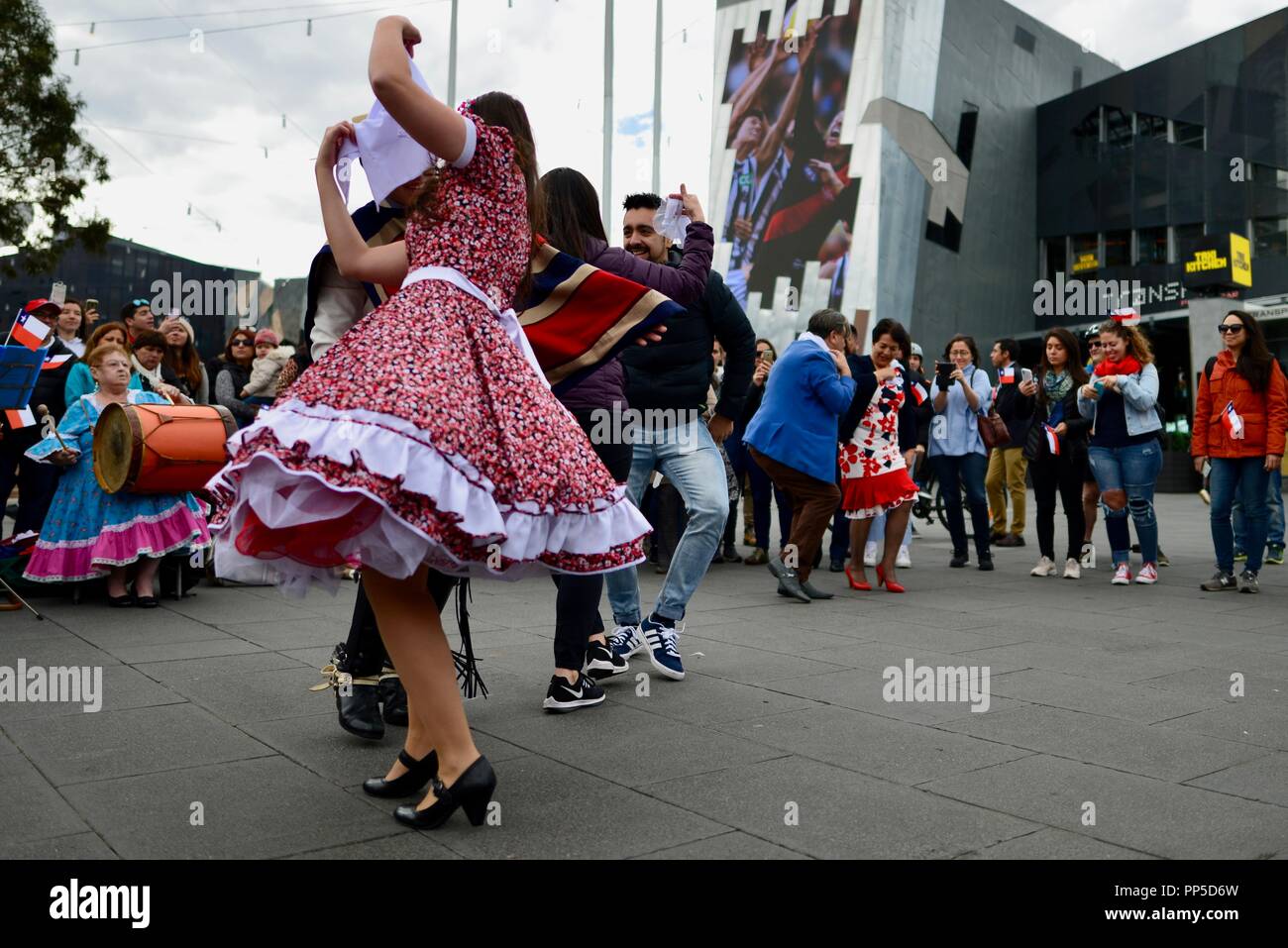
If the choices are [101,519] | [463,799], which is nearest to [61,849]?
[463,799]

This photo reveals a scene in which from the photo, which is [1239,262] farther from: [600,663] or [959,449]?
[600,663]

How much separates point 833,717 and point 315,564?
2.12 m

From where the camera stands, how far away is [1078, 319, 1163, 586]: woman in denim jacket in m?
8.47

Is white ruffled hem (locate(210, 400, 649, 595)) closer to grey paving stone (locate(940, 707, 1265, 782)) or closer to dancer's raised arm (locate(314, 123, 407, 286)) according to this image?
dancer's raised arm (locate(314, 123, 407, 286))

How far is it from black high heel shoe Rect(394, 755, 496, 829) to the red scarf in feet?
23.6

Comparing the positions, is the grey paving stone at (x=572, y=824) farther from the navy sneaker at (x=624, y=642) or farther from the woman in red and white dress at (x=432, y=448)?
the navy sneaker at (x=624, y=642)

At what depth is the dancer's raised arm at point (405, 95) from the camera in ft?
9.21

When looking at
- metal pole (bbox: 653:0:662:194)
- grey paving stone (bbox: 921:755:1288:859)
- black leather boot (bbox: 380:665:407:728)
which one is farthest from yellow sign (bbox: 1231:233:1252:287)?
black leather boot (bbox: 380:665:407:728)

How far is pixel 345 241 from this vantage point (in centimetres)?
334

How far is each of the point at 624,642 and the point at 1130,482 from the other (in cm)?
511

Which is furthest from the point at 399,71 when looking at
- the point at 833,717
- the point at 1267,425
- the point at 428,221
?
the point at 1267,425

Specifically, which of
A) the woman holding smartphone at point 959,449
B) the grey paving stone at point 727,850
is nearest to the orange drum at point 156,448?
the grey paving stone at point 727,850

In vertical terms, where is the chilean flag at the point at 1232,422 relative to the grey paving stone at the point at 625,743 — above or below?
above

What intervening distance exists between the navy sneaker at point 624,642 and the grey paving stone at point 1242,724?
2.20 metres
